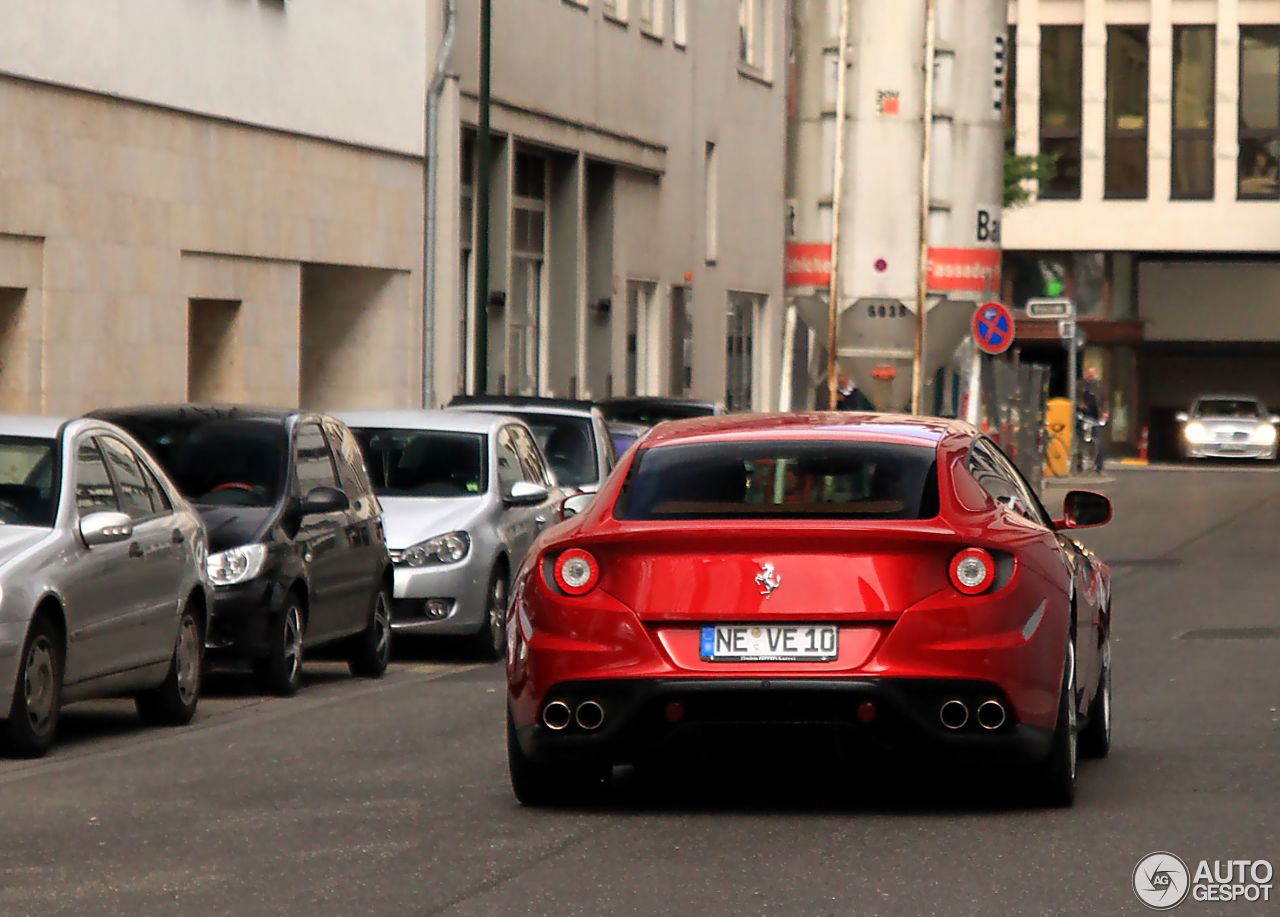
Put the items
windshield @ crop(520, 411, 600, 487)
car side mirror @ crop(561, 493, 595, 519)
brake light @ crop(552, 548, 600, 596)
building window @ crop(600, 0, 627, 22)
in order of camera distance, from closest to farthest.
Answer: brake light @ crop(552, 548, 600, 596)
car side mirror @ crop(561, 493, 595, 519)
windshield @ crop(520, 411, 600, 487)
building window @ crop(600, 0, 627, 22)

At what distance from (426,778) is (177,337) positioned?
674 inches

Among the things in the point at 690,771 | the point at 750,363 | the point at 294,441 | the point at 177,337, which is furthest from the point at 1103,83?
the point at 690,771

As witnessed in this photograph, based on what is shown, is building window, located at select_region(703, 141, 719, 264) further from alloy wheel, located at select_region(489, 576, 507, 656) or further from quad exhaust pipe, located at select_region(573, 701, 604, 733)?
quad exhaust pipe, located at select_region(573, 701, 604, 733)

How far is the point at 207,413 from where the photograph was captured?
16.5 m

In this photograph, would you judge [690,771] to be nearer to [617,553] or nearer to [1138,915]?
[617,553]

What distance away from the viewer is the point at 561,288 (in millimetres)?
39594

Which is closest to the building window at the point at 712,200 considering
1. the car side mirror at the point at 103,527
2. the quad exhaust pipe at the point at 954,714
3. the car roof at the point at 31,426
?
the car roof at the point at 31,426

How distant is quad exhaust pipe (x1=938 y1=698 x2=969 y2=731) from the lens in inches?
375

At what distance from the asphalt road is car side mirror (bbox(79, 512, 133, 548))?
88 centimetres

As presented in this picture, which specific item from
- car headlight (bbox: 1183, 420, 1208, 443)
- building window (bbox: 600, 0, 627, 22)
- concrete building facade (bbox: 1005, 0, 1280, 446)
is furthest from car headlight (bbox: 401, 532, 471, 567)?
concrete building facade (bbox: 1005, 0, 1280, 446)

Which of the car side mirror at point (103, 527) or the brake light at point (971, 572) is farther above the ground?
the brake light at point (971, 572)

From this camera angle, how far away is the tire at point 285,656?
1494cm

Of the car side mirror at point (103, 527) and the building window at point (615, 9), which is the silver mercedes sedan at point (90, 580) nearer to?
the car side mirror at point (103, 527)

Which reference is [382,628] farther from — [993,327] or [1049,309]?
[1049,309]
